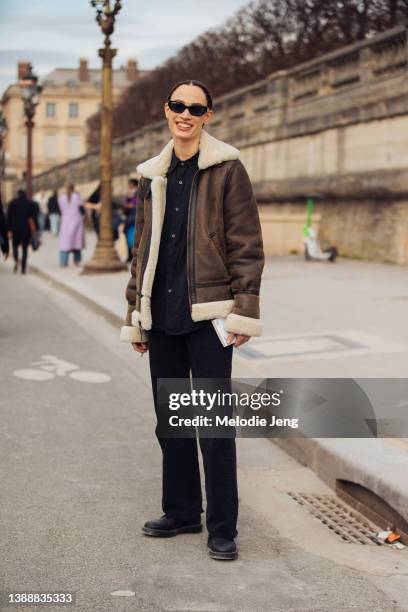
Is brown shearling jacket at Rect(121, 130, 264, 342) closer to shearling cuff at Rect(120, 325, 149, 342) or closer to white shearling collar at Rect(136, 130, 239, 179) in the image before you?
white shearling collar at Rect(136, 130, 239, 179)

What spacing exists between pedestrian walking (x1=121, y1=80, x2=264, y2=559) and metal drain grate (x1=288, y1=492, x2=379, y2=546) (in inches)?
25.6

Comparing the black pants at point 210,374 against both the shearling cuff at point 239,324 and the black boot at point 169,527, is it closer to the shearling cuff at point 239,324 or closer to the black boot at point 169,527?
the shearling cuff at point 239,324

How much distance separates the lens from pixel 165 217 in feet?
15.0

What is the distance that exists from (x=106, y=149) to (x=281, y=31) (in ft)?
84.2

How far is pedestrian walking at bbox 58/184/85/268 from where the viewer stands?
72.7ft

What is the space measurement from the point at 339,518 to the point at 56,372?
14.3 feet

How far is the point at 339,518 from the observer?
518cm

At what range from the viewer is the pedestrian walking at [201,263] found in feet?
14.6

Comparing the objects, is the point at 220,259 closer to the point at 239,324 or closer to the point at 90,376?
the point at 239,324

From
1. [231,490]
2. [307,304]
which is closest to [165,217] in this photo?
[231,490]

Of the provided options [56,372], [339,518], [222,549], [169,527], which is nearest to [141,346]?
[169,527]

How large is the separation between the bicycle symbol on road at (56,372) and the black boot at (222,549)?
14.4ft

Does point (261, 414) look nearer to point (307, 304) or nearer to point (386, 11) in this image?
point (307, 304)

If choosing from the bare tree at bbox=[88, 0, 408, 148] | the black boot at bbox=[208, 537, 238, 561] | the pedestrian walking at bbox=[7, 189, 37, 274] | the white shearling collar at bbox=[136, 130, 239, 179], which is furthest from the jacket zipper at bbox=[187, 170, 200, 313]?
the bare tree at bbox=[88, 0, 408, 148]
